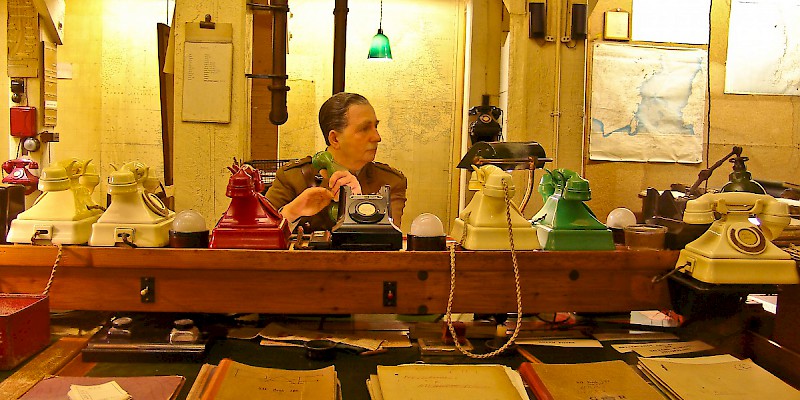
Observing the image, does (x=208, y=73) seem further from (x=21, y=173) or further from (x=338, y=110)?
(x=21, y=173)

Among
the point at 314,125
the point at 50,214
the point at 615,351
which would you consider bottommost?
the point at 615,351

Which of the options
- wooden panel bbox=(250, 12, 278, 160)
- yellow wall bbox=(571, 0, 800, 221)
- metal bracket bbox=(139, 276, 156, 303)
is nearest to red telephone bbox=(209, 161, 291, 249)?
metal bracket bbox=(139, 276, 156, 303)

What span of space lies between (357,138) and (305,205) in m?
0.69

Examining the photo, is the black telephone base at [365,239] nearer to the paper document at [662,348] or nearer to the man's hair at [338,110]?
the paper document at [662,348]

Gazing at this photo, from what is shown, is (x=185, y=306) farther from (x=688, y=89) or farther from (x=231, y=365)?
(x=688, y=89)

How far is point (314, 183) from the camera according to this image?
2.71 m


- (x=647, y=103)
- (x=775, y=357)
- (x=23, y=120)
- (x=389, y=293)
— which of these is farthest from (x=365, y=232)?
(x=23, y=120)

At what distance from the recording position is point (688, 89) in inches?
230

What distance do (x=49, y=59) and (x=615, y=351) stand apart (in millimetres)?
6168

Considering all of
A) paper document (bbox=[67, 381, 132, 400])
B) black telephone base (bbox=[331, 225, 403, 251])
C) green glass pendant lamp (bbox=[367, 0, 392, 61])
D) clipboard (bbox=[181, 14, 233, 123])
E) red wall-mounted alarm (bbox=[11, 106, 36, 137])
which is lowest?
paper document (bbox=[67, 381, 132, 400])

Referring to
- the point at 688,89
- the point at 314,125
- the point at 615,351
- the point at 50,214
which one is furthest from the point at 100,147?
the point at 615,351

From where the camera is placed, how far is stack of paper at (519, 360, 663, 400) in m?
1.42

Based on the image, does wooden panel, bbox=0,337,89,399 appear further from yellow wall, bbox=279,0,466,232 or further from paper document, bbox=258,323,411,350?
yellow wall, bbox=279,0,466,232

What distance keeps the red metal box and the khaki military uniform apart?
1.12m
